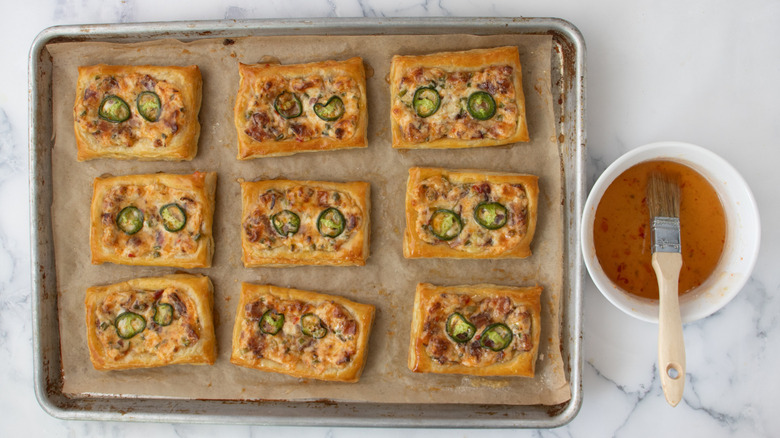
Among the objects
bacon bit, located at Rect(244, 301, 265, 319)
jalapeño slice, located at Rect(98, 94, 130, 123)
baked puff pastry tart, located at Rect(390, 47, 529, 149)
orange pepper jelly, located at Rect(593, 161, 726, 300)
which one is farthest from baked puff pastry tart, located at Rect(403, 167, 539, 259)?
jalapeño slice, located at Rect(98, 94, 130, 123)

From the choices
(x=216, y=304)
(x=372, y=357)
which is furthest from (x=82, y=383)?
(x=372, y=357)

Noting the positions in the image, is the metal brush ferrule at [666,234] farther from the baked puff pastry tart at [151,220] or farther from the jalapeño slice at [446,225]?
the baked puff pastry tart at [151,220]

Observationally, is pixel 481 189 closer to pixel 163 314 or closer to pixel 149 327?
pixel 163 314

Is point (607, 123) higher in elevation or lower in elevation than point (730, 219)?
A: higher

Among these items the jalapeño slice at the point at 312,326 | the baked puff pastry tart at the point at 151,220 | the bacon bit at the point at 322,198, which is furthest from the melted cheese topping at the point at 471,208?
the baked puff pastry tart at the point at 151,220

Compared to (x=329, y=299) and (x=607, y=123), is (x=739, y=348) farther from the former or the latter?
(x=329, y=299)

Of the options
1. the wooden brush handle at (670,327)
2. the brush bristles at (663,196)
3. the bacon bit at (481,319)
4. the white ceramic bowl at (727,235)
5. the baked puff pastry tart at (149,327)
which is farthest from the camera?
the baked puff pastry tart at (149,327)
